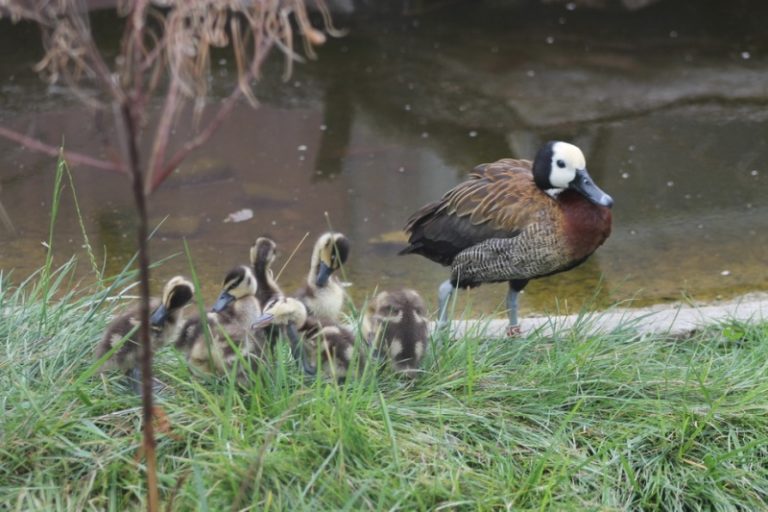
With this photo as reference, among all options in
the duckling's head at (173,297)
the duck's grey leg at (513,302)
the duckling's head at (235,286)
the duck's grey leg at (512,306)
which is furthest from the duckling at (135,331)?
the duck's grey leg at (512,306)

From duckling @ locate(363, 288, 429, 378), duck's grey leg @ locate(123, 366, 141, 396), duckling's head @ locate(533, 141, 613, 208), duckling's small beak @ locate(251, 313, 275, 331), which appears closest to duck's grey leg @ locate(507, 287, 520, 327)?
duckling's head @ locate(533, 141, 613, 208)

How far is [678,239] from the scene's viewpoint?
742 cm

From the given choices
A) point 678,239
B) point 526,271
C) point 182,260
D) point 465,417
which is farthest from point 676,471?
point 182,260

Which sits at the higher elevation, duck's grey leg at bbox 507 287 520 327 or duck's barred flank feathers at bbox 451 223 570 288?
duck's barred flank feathers at bbox 451 223 570 288

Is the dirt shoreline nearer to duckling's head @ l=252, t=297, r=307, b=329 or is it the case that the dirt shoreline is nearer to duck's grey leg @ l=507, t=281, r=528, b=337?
duck's grey leg @ l=507, t=281, r=528, b=337

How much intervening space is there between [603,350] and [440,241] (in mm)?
1215

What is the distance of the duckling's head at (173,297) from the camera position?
13.5 ft

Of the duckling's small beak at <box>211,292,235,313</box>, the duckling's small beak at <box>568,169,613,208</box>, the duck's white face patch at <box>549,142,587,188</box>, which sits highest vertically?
the duck's white face patch at <box>549,142,587,188</box>

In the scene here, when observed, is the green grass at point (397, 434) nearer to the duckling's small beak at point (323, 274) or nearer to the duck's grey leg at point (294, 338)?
the duck's grey leg at point (294, 338)

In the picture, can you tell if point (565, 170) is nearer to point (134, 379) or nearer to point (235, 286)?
point (235, 286)

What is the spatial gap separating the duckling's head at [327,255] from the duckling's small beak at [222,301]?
50 centimetres

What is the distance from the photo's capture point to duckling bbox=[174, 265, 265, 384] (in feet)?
13.4

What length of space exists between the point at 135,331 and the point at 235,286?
0.67 meters

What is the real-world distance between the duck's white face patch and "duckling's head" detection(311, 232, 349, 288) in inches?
42.4
